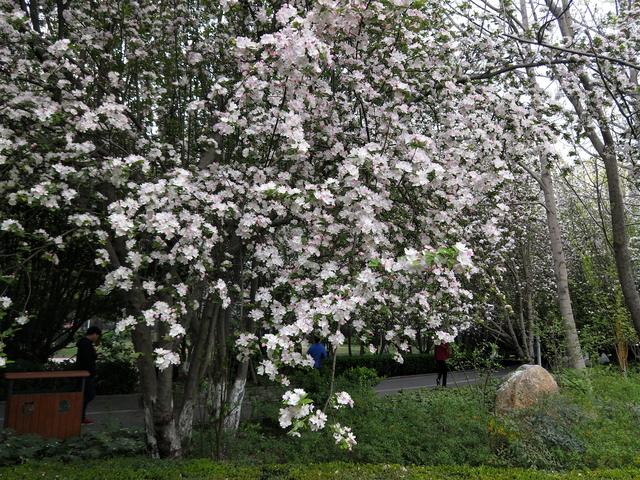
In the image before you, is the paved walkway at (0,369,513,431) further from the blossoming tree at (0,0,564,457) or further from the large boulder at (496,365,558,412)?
the blossoming tree at (0,0,564,457)

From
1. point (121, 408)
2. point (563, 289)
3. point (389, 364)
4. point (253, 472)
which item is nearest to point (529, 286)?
point (563, 289)

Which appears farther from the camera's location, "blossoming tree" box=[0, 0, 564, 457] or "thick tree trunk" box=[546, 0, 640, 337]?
"thick tree trunk" box=[546, 0, 640, 337]

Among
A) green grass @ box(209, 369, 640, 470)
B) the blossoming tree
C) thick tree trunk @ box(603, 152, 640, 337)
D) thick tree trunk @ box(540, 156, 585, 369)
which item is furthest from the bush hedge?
thick tree trunk @ box(540, 156, 585, 369)

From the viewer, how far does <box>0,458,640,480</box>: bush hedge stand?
443 centimetres

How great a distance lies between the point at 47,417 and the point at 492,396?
23.0 ft

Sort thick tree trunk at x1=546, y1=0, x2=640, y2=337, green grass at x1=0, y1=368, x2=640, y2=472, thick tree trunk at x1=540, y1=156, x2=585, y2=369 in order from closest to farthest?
green grass at x1=0, y1=368, x2=640, y2=472 < thick tree trunk at x1=546, y1=0, x2=640, y2=337 < thick tree trunk at x1=540, y1=156, x2=585, y2=369

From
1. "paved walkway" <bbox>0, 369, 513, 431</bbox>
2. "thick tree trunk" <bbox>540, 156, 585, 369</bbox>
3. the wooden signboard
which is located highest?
"thick tree trunk" <bbox>540, 156, 585, 369</bbox>

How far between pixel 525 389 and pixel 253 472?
4.68 m

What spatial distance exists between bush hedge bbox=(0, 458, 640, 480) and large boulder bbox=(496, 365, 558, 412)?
237 cm

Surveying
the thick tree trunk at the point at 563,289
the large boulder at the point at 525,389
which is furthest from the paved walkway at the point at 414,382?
the large boulder at the point at 525,389

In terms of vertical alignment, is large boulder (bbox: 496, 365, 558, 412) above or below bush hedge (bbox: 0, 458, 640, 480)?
above

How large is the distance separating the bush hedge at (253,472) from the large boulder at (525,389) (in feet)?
7.78

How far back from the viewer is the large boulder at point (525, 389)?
7473 millimetres

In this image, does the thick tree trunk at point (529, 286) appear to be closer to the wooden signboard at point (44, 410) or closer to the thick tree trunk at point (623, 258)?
the thick tree trunk at point (623, 258)
